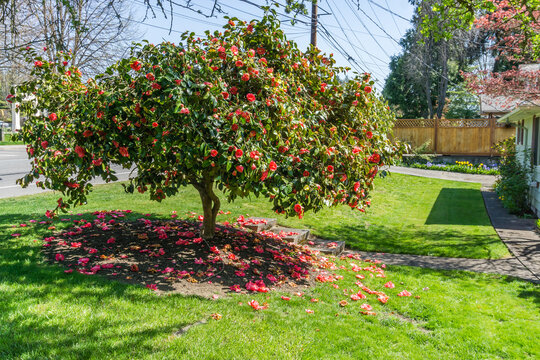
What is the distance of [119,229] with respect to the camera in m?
6.09

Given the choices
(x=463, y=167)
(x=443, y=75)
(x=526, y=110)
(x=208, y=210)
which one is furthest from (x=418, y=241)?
(x=443, y=75)

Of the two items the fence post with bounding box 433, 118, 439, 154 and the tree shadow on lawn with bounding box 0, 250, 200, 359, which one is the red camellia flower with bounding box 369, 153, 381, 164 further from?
the fence post with bounding box 433, 118, 439, 154

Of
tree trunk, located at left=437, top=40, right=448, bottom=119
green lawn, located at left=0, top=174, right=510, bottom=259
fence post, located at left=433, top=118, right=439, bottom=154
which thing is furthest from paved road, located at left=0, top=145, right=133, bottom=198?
tree trunk, located at left=437, top=40, right=448, bottom=119

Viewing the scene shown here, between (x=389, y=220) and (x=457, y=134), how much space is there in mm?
13227

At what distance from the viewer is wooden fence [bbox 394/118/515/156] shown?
21.2m

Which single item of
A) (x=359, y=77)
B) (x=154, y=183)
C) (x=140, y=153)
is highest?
(x=359, y=77)

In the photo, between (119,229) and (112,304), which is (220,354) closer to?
(112,304)

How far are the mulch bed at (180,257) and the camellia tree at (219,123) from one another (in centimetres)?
Result: 71

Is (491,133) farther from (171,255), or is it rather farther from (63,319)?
(63,319)

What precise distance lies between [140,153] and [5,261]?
184 cm

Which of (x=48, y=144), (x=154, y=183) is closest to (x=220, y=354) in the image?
(x=154, y=183)

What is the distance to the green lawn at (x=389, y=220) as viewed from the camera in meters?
8.14

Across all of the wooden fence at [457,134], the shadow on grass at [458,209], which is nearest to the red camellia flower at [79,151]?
the shadow on grass at [458,209]

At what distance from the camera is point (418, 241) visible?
8695mm
